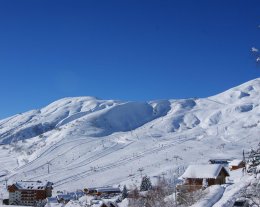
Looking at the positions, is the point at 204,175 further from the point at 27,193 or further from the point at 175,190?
the point at 27,193

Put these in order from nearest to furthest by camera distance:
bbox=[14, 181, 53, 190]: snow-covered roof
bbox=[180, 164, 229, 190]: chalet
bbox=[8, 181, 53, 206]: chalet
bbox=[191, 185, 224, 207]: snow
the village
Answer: the village → bbox=[191, 185, 224, 207]: snow → bbox=[180, 164, 229, 190]: chalet → bbox=[8, 181, 53, 206]: chalet → bbox=[14, 181, 53, 190]: snow-covered roof

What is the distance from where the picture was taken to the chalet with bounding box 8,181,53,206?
4193 inches

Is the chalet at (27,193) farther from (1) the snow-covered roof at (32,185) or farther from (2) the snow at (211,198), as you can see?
(2) the snow at (211,198)

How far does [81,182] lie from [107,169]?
2433cm

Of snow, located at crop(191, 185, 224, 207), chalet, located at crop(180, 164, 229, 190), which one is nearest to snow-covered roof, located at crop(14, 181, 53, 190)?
chalet, located at crop(180, 164, 229, 190)

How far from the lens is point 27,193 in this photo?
4232 inches

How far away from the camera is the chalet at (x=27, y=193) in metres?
107

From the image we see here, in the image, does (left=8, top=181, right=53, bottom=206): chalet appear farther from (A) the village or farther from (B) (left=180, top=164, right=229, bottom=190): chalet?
(B) (left=180, top=164, right=229, bottom=190): chalet

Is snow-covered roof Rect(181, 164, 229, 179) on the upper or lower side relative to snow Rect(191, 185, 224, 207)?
upper

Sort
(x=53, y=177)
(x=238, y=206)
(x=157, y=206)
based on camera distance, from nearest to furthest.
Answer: (x=238, y=206) → (x=157, y=206) → (x=53, y=177)

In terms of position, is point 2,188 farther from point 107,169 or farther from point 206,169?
point 206,169

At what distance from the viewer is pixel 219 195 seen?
38.0 metres

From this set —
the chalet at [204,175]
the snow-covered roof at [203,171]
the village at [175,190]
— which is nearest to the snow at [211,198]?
the village at [175,190]

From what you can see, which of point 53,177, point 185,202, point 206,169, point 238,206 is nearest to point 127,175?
point 53,177
